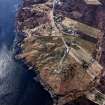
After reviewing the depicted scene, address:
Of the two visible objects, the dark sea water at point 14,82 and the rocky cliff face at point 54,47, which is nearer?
the dark sea water at point 14,82

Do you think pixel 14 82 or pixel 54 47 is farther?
pixel 54 47

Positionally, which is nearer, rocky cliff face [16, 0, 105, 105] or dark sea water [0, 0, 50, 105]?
dark sea water [0, 0, 50, 105]

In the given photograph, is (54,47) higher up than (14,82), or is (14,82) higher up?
(54,47)

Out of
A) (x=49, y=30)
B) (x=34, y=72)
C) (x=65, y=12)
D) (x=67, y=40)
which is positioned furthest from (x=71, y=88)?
(x=65, y=12)
